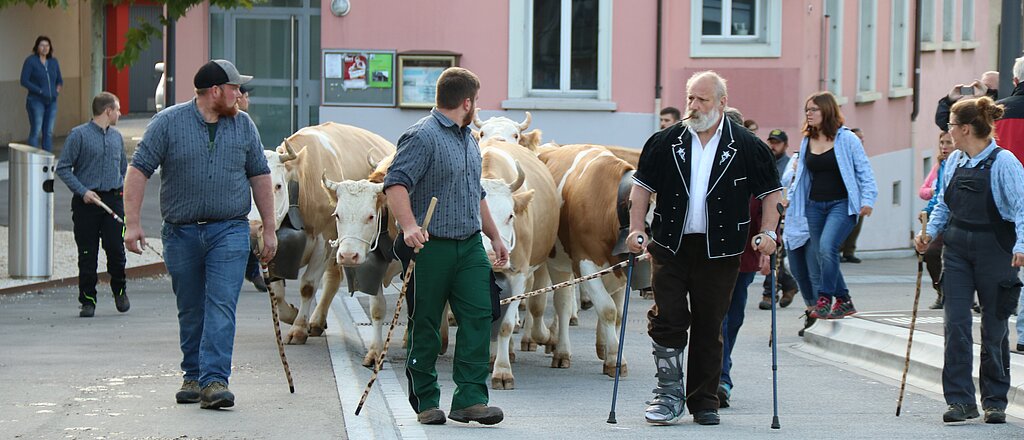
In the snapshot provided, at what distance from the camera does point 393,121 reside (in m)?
23.8

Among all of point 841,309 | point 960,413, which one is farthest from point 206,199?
point 841,309

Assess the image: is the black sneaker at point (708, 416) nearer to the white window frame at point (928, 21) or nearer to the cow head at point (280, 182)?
the cow head at point (280, 182)

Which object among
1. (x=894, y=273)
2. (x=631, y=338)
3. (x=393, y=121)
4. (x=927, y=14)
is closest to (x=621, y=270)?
(x=631, y=338)

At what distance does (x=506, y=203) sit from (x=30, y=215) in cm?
737

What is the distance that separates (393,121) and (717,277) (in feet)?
49.7

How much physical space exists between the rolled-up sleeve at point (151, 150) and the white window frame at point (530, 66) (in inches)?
594

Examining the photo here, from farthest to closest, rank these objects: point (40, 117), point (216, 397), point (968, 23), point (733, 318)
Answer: point (968, 23) → point (40, 117) → point (733, 318) → point (216, 397)

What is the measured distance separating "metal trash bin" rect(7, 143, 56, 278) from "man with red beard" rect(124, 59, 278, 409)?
7448 mm

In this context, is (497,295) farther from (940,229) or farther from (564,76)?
(564,76)

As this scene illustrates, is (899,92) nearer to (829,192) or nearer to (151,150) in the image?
(829,192)

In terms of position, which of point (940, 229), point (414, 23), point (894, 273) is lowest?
point (894, 273)

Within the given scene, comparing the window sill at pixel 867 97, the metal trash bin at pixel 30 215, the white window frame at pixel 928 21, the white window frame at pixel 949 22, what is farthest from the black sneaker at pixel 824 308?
the white window frame at pixel 949 22

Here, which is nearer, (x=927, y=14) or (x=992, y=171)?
(x=992, y=171)

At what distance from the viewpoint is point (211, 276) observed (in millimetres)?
9133
